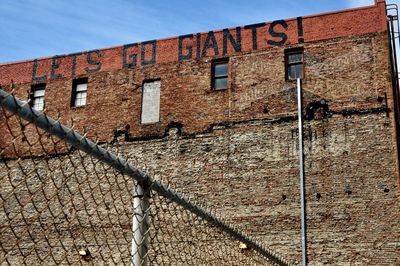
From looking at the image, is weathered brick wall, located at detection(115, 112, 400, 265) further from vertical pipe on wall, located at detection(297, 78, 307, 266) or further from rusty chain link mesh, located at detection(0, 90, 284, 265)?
rusty chain link mesh, located at detection(0, 90, 284, 265)

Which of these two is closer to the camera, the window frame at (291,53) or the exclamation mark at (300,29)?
the window frame at (291,53)

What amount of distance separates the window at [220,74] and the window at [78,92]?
16.4ft

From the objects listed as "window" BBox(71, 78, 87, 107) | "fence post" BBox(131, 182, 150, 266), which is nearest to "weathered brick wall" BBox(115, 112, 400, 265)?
"window" BBox(71, 78, 87, 107)

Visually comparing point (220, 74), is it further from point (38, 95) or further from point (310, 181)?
point (38, 95)

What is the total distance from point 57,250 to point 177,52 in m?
7.76

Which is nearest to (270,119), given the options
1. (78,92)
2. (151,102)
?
(151,102)

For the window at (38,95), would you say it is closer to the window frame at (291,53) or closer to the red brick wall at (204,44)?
the red brick wall at (204,44)

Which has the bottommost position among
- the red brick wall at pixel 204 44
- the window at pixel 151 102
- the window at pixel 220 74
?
the window at pixel 151 102

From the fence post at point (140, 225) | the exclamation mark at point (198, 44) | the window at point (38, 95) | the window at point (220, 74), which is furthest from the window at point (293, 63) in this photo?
the fence post at point (140, 225)

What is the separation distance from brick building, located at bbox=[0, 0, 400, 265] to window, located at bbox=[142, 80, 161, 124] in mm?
39

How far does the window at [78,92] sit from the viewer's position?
21406 mm

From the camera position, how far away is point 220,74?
19.7 m

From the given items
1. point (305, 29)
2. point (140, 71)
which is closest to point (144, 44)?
point (140, 71)

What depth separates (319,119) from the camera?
1786 cm
